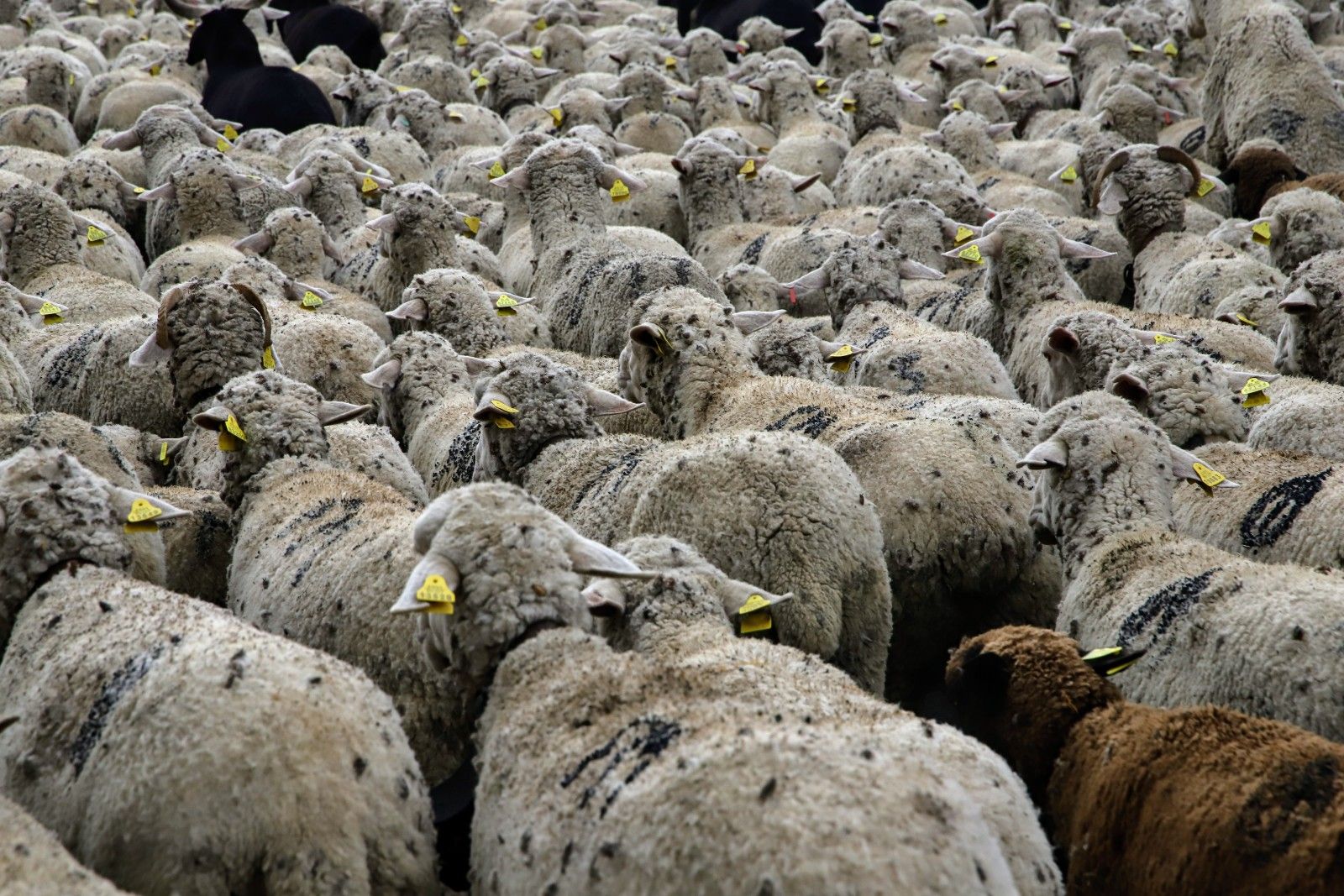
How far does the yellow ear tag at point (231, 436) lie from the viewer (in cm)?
516

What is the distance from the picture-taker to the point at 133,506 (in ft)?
14.5

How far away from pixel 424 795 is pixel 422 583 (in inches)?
20.0

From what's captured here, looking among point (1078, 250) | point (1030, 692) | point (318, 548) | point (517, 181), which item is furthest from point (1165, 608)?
point (517, 181)

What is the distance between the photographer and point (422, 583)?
3396mm

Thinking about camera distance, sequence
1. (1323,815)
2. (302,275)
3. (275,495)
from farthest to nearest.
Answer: (302,275), (275,495), (1323,815)

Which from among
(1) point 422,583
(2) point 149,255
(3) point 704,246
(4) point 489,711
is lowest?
(2) point 149,255

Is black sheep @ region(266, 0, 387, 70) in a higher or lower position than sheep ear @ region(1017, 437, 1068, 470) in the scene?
lower

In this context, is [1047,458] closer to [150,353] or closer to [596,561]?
[596,561]

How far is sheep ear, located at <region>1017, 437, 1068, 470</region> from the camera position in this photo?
15.1 feet

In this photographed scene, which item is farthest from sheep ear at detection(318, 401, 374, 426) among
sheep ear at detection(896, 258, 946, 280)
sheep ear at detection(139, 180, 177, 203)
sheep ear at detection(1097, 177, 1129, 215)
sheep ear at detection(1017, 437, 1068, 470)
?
sheep ear at detection(1097, 177, 1129, 215)

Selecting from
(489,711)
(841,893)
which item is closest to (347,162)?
(489,711)

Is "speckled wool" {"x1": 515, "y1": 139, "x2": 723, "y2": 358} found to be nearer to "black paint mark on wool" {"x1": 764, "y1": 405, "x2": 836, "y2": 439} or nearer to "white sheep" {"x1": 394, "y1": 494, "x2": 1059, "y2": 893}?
"black paint mark on wool" {"x1": 764, "y1": 405, "x2": 836, "y2": 439}

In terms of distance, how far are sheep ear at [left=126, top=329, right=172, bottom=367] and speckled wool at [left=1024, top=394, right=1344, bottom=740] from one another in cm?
377

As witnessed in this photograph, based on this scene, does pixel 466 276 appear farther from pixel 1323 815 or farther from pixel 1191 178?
pixel 1323 815
